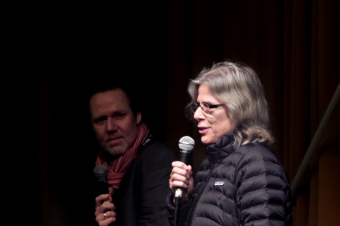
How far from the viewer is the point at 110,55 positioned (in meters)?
3.11

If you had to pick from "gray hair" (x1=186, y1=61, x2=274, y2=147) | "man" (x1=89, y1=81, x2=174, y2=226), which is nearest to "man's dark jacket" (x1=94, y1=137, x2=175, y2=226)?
"man" (x1=89, y1=81, x2=174, y2=226)

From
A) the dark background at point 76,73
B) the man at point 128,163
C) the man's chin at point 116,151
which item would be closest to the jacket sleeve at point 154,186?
the man at point 128,163

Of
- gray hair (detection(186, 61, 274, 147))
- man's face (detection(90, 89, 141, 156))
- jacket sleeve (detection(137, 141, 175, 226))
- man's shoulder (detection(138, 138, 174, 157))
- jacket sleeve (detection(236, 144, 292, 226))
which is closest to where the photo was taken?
jacket sleeve (detection(236, 144, 292, 226))

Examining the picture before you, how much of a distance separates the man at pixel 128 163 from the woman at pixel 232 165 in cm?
19

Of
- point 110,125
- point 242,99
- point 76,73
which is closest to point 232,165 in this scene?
point 242,99

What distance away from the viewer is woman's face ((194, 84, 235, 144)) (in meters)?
1.96

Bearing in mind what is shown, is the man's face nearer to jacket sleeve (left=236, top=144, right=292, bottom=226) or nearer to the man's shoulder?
the man's shoulder

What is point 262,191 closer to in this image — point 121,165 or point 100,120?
point 121,165

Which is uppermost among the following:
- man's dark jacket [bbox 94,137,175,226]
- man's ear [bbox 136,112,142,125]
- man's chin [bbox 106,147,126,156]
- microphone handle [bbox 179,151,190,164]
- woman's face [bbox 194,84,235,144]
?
woman's face [bbox 194,84,235,144]

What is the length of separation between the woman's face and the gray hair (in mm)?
17

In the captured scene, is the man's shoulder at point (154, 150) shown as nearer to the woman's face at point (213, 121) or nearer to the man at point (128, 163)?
the man at point (128, 163)

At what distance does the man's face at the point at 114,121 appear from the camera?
97.7 inches

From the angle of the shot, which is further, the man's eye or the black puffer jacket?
the man's eye

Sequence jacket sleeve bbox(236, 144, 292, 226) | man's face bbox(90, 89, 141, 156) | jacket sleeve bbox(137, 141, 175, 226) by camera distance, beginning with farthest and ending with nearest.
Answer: man's face bbox(90, 89, 141, 156) → jacket sleeve bbox(137, 141, 175, 226) → jacket sleeve bbox(236, 144, 292, 226)
